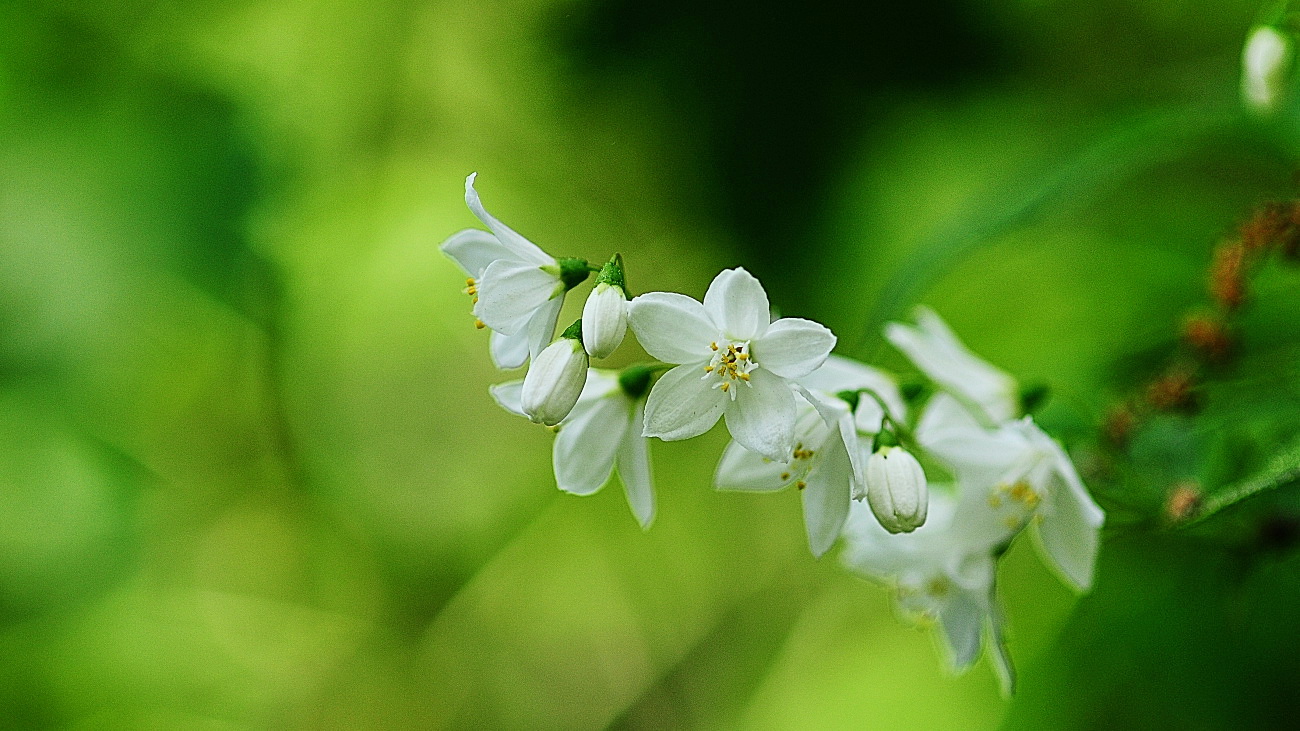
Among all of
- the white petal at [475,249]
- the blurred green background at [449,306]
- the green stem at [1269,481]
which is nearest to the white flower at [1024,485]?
the green stem at [1269,481]

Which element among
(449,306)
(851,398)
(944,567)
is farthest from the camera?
(449,306)

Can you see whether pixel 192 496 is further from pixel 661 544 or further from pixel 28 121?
pixel 661 544

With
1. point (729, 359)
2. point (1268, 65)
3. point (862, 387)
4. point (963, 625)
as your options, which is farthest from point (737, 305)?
point (1268, 65)

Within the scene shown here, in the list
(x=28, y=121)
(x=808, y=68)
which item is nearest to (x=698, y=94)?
(x=808, y=68)

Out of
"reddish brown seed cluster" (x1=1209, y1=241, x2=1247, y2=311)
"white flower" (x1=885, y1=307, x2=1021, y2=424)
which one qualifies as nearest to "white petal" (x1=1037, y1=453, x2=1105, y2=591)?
"white flower" (x1=885, y1=307, x2=1021, y2=424)

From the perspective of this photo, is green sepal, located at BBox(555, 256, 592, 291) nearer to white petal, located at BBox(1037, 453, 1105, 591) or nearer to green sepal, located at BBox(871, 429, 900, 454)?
green sepal, located at BBox(871, 429, 900, 454)

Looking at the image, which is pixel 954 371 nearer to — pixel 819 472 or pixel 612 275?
pixel 819 472

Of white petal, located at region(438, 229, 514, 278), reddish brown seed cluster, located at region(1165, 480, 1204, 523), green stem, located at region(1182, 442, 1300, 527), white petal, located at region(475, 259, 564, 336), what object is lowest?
green stem, located at region(1182, 442, 1300, 527)

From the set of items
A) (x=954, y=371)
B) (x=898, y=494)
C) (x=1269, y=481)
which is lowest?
(x=1269, y=481)
